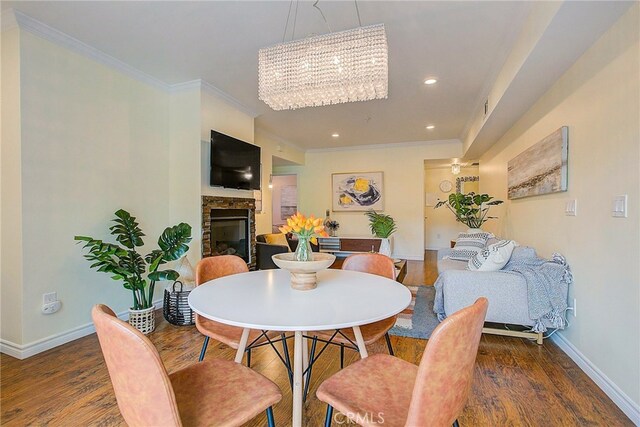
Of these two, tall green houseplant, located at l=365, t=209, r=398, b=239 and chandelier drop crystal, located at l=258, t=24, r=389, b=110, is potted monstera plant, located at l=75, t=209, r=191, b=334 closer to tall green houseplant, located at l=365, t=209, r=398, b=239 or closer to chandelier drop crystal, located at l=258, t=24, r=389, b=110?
chandelier drop crystal, located at l=258, t=24, r=389, b=110

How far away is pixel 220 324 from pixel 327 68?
66.1 inches

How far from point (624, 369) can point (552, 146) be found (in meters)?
1.79

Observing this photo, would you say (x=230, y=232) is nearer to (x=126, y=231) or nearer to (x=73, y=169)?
(x=126, y=231)

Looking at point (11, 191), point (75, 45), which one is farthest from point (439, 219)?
point (11, 191)

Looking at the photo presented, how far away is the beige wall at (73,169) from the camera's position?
7.86 ft

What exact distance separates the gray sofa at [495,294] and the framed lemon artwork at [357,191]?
4.33m

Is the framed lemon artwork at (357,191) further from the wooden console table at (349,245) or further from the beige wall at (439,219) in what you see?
the beige wall at (439,219)

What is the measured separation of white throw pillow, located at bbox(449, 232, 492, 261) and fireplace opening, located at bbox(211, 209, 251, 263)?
2848 millimetres

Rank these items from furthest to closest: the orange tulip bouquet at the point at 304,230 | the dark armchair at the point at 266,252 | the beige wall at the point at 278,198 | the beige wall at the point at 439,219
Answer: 1. the beige wall at the point at 278,198
2. the beige wall at the point at 439,219
3. the dark armchair at the point at 266,252
4. the orange tulip bouquet at the point at 304,230

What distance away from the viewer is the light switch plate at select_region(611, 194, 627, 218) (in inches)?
69.8

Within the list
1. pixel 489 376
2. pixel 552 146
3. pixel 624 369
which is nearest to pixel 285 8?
pixel 552 146

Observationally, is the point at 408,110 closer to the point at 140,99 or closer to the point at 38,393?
the point at 140,99

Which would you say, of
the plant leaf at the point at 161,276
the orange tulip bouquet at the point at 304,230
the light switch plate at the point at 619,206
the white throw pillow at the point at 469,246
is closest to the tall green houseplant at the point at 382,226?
the white throw pillow at the point at 469,246

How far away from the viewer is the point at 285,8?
7.29 ft
